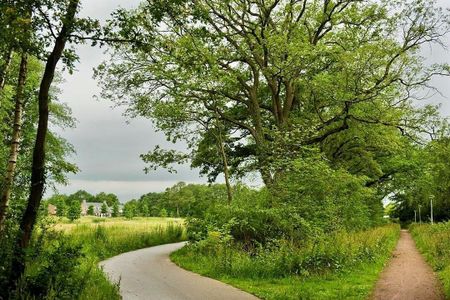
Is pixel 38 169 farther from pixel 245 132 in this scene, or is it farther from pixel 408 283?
pixel 245 132

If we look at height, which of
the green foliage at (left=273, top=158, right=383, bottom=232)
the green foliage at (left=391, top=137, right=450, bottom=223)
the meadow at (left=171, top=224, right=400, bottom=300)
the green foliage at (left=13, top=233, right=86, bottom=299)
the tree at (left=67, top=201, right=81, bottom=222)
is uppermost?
the green foliage at (left=391, top=137, right=450, bottom=223)

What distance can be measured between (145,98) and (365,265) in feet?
50.4

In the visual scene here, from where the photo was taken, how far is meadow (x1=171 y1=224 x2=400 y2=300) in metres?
11.1

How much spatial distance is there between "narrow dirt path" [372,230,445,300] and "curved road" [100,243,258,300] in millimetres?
3640

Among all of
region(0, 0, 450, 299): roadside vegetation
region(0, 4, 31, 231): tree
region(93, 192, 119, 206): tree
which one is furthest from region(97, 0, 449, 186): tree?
region(93, 192, 119, 206): tree

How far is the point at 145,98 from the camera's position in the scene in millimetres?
25344

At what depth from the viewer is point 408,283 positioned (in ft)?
42.1

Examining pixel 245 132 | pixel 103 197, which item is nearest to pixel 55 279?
pixel 245 132

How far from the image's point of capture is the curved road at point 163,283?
1084cm

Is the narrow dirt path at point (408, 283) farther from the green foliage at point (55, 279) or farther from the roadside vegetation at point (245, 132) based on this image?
the green foliage at point (55, 279)

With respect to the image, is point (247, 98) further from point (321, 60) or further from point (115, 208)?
point (115, 208)

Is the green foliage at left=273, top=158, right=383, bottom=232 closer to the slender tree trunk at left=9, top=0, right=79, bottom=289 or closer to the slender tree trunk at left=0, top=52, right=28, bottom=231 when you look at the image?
the slender tree trunk at left=0, top=52, right=28, bottom=231

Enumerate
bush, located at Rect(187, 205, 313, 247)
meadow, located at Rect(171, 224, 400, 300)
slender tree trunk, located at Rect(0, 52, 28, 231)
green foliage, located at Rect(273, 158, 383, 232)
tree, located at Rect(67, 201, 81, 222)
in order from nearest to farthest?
slender tree trunk, located at Rect(0, 52, 28, 231), meadow, located at Rect(171, 224, 400, 300), bush, located at Rect(187, 205, 313, 247), green foliage, located at Rect(273, 158, 383, 232), tree, located at Rect(67, 201, 81, 222)

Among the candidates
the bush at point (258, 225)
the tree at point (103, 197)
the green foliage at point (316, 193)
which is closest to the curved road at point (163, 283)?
the bush at point (258, 225)
